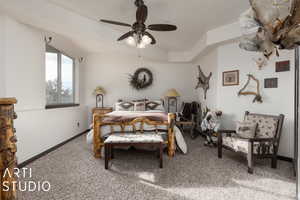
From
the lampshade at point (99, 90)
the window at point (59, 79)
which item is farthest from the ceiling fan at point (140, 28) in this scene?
the lampshade at point (99, 90)

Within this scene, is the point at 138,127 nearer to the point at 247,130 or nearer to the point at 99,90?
the point at 247,130

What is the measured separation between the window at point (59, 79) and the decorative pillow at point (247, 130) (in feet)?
12.2

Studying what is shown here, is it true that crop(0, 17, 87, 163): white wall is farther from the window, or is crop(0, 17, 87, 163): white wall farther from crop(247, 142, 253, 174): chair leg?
crop(247, 142, 253, 174): chair leg

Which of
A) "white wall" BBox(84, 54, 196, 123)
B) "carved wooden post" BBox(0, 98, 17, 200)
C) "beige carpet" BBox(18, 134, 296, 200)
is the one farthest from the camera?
"white wall" BBox(84, 54, 196, 123)

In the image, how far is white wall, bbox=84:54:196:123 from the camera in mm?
4984

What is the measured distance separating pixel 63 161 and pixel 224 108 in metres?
3.40

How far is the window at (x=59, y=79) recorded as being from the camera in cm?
351

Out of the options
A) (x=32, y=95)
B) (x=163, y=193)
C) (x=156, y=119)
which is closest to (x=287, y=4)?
(x=163, y=193)

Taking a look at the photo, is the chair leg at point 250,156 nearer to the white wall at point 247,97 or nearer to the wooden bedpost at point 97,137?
the white wall at point 247,97

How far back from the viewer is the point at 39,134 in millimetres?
2738

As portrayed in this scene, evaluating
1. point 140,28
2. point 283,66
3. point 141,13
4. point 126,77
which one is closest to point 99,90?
point 126,77

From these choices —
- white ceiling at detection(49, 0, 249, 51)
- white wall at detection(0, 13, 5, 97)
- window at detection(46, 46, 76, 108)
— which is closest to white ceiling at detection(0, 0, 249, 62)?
white ceiling at detection(49, 0, 249, 51)

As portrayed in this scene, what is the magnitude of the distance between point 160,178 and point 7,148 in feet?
5.66

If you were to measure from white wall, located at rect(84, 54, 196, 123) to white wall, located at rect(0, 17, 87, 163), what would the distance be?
195 centimetres
